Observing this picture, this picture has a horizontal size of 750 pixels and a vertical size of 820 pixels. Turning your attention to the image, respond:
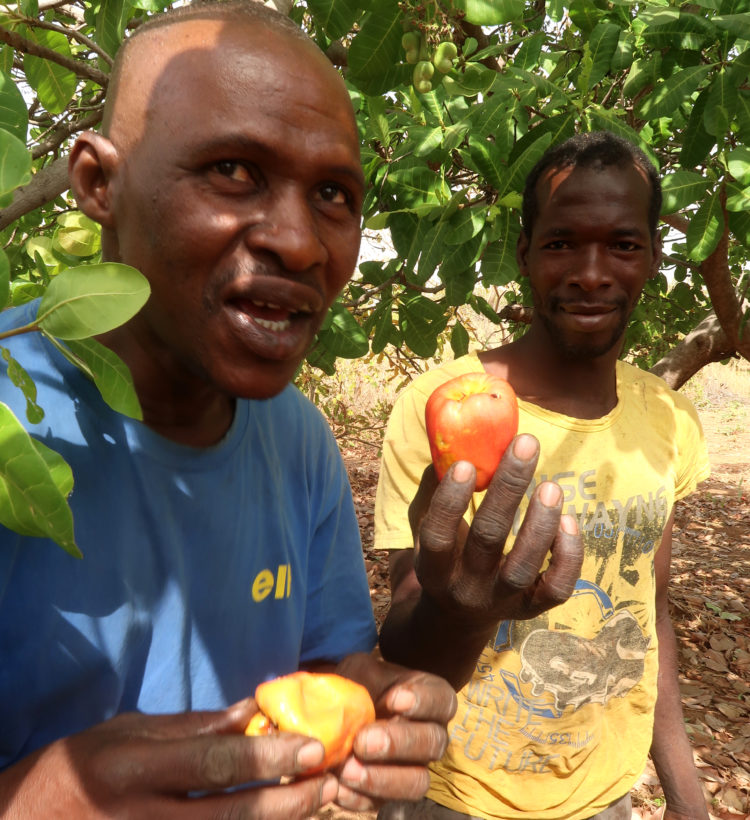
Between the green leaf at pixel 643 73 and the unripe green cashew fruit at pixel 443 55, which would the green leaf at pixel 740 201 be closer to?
the green leaf at pixel 643 73

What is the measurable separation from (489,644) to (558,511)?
0.61 m

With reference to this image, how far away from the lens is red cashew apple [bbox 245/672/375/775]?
1.03 m

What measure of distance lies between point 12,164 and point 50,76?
139 centimetres

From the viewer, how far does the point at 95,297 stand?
846mm

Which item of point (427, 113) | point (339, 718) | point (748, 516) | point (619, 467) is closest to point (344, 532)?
point (339, 718)

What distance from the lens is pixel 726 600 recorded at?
213 inches

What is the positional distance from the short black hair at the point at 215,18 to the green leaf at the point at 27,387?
48 cm

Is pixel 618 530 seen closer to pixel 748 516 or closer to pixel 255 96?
pixel 255 96

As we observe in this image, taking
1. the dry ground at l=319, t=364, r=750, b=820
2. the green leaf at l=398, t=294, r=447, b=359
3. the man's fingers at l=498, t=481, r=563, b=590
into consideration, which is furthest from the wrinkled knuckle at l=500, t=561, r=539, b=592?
the dry ground at l=319, t=364, r=750, b=820

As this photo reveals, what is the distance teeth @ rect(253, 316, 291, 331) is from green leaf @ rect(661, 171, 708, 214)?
1.49 metres

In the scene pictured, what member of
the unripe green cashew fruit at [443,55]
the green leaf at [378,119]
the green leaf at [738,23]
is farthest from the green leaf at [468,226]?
the green leaf at [738,23]

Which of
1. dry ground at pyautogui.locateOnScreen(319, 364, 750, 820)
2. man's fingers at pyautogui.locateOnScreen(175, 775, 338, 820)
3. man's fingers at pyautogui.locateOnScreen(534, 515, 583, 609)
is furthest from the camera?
dry ground at pyautogui.locateOnScreen(319, 364, 750, 820)

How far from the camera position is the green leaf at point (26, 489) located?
757mm

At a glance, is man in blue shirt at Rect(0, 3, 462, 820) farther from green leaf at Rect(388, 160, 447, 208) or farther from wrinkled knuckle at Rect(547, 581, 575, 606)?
green leaf at Rect(388, 160, 447, 208)
